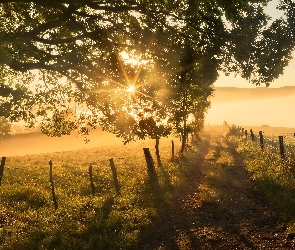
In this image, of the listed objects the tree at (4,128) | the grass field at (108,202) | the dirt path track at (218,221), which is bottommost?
the dirt path track at (218,221)

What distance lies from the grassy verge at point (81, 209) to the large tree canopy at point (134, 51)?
3.37 meters

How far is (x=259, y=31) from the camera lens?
50.3 ft

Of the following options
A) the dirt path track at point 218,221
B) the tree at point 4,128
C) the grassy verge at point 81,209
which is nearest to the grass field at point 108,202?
the grassy verge at point 81,209

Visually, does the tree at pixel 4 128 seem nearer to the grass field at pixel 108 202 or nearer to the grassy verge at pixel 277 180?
the grass field at pixel 108 202

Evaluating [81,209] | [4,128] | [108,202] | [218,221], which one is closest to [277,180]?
[218,221]

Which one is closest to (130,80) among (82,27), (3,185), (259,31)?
(82,27)

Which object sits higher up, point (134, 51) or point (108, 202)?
point (134, 51)

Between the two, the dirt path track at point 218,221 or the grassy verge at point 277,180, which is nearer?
the dirt path track at point 218,221

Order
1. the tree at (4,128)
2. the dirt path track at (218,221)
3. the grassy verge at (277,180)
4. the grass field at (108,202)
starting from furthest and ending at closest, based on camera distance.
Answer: the tree at (4,128), the grassy verge at (277,180), the grass field at (108,202), the dirt path track at (218,221)

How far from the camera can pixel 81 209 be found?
12859mm

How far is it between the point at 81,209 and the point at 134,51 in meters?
8.33

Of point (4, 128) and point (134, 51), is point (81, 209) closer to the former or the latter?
point (134, 51)

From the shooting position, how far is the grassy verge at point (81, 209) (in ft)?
32.6

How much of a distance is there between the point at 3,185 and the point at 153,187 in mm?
7944
